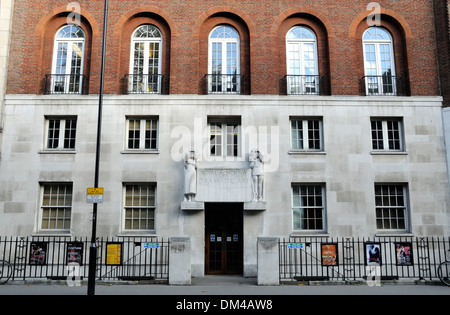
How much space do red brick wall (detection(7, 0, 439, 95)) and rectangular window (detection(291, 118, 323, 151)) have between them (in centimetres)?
191

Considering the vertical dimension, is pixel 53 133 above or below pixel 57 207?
above

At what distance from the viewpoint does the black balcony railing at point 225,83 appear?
19.9 m

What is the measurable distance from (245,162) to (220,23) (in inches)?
307

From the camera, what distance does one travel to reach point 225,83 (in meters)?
20.0

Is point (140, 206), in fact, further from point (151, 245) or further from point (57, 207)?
point (57, 207)

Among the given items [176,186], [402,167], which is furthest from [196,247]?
[402,167]

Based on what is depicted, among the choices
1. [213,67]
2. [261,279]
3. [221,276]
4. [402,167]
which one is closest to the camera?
[261,279]

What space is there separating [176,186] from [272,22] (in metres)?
9.95

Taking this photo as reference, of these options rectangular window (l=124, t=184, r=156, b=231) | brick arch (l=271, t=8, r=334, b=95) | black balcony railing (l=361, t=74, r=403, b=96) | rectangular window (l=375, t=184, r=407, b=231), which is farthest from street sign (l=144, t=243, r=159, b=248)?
black balcony railing (l=361, t=74, r=403, b=96)

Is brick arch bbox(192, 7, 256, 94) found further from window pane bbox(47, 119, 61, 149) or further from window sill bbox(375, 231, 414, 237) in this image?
window sill bbox(375, 231, 414, 237)

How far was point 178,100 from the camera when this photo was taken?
19.3 meters

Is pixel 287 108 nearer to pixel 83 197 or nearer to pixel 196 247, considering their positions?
pixel 196 247

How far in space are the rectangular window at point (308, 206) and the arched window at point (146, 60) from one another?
8.95 meters

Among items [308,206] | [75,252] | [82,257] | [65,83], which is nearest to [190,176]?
[308,206]
